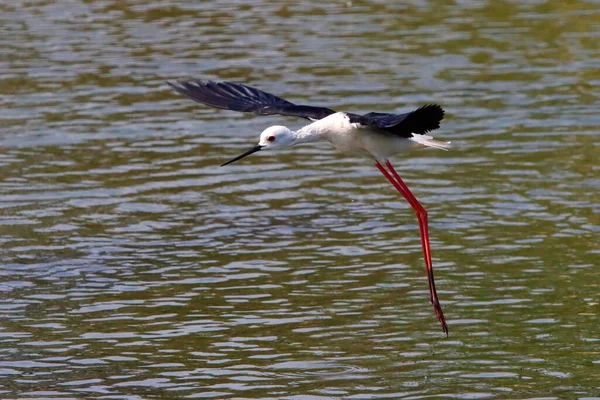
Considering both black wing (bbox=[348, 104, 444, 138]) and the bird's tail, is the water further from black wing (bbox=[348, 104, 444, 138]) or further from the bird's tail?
black wing (bbox=[348, 104, 444, 138])

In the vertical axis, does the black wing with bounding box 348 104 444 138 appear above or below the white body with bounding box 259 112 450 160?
above

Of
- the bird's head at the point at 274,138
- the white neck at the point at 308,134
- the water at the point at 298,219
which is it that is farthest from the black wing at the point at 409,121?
the water at the point at 298,219

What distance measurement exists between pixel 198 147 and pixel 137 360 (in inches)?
262

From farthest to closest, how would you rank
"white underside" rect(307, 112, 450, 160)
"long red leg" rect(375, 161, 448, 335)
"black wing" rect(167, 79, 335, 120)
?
1. "black wing" rect(167, 79, 335, 120)
2. "white underside" rect(307, 112, 450, 160)
3. "long red leg" rect(375, 161, 448, 335)

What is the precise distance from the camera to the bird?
9.22 m

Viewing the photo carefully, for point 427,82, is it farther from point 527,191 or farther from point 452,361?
point 452,361

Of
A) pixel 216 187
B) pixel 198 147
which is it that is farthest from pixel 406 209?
pixel 198 147

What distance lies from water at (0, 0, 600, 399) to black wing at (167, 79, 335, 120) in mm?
1401

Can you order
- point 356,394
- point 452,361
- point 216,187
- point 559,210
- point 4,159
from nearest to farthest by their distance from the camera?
point 356,394 → point 452,361 → point 559,210 → point 216,187 → point 4,159

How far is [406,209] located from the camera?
42.3 ft

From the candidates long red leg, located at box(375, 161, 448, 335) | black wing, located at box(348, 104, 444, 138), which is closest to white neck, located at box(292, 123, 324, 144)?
black wing, located at box(348, 104, 444, 138)

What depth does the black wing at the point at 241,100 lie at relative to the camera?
33.6ft

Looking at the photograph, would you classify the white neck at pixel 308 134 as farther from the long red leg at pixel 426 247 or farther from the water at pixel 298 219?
the water at pixel 298 219

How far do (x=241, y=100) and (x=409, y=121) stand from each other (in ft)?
7.04
